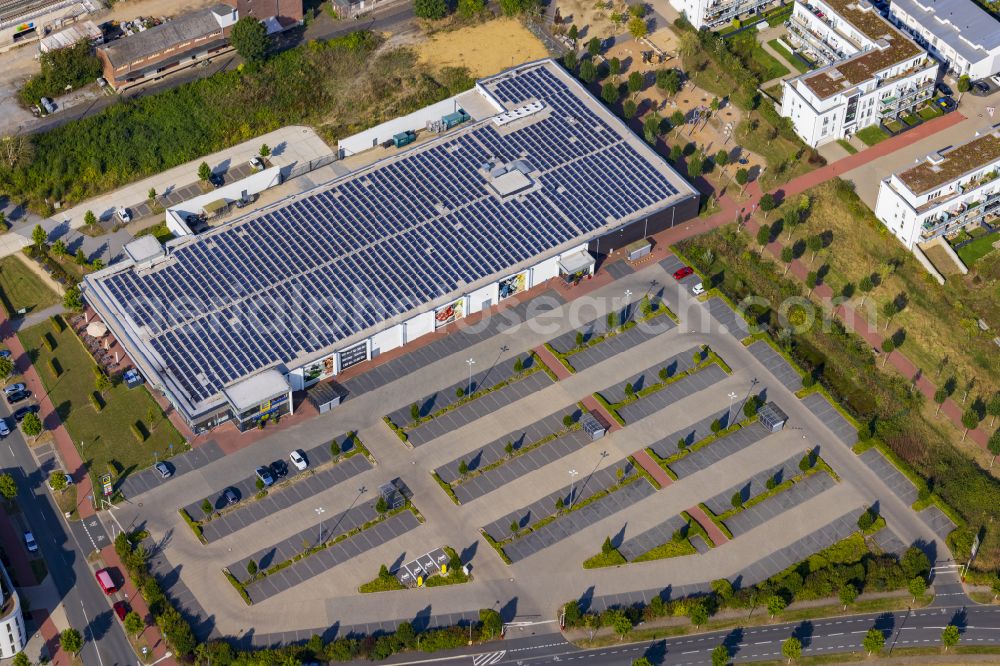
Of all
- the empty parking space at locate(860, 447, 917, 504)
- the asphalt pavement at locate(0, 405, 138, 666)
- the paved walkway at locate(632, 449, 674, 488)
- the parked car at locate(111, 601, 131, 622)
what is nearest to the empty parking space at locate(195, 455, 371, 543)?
the parked car at locate(111, 601, 131, 622)

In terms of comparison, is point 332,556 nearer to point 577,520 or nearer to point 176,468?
point 176,468

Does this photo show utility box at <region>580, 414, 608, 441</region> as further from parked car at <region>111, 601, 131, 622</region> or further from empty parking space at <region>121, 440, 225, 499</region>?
parked car at <region>111, 601, 131, 622</region>

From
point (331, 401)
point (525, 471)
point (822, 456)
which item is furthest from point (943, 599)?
point (331, 401)

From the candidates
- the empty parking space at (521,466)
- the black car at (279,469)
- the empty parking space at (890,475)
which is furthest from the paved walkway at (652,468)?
the black car at (279,469)

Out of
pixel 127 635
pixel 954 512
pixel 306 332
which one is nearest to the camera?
pixel 127 635

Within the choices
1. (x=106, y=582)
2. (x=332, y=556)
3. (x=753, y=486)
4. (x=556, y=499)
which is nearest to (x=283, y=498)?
(x=332, y=556)

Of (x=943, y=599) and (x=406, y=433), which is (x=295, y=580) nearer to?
(x=406, y=433)
